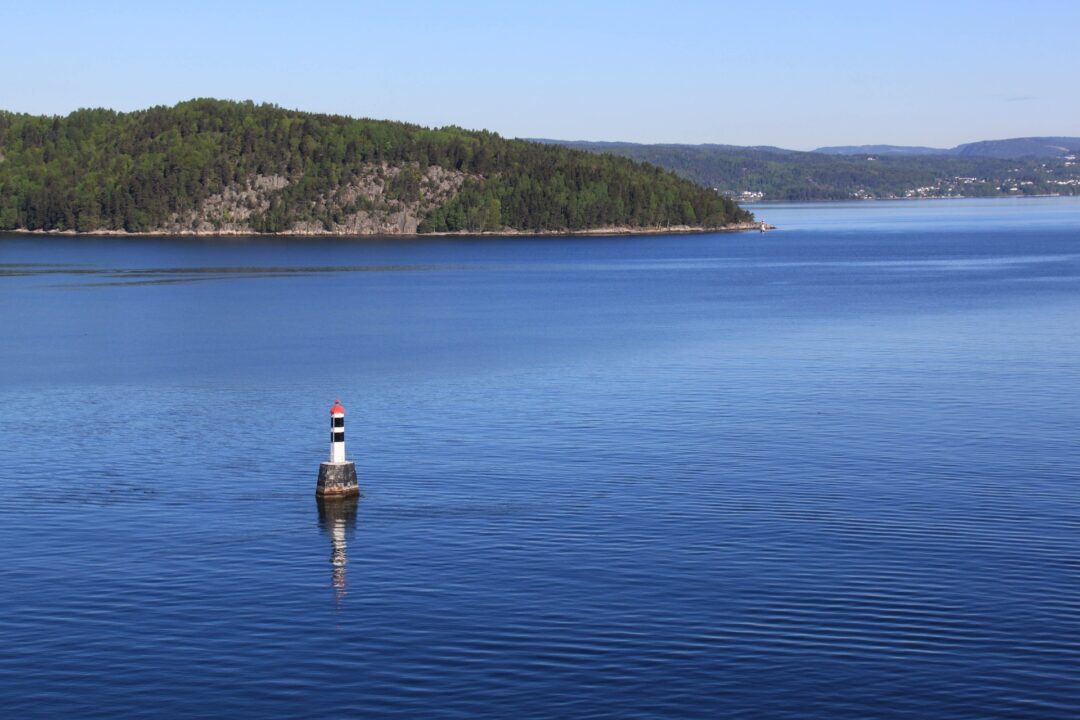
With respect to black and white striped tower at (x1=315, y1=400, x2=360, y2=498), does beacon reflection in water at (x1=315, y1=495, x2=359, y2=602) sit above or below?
below

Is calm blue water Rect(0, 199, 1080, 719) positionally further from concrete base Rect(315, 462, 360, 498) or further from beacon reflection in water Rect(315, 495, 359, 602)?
concrete base Rect(315, 462, 360, 498)

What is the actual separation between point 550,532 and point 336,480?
5.41 m

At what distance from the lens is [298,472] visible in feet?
106

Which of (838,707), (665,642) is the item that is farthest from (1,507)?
(838,707)

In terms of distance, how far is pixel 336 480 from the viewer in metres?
29.2

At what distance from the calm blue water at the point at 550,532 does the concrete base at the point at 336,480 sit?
0.58 metres

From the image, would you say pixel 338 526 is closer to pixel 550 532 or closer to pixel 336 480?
pixel 336 480

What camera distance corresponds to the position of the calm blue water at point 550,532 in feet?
59.4

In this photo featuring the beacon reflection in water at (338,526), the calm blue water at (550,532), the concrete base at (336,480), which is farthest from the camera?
the concrete base at (336,480)

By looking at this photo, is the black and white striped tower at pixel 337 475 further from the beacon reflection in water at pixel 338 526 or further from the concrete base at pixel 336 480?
the beacon reflection in water at pixel 338 526


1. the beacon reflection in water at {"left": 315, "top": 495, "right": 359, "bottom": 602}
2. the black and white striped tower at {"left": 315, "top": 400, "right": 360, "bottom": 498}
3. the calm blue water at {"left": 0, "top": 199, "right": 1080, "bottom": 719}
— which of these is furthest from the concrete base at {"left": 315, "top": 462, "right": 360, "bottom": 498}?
the calm blue water at {"left": 0, "top": 199, "right": 1080, "bottom": 719}

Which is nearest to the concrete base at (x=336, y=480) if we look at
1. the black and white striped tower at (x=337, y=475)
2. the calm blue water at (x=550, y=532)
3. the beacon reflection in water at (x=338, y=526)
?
the black and white striped tower at (x=337, y=475)

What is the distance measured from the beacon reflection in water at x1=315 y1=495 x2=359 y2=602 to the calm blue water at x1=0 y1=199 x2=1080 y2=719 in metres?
0.10

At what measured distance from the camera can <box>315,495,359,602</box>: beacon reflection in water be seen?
76.3ft
